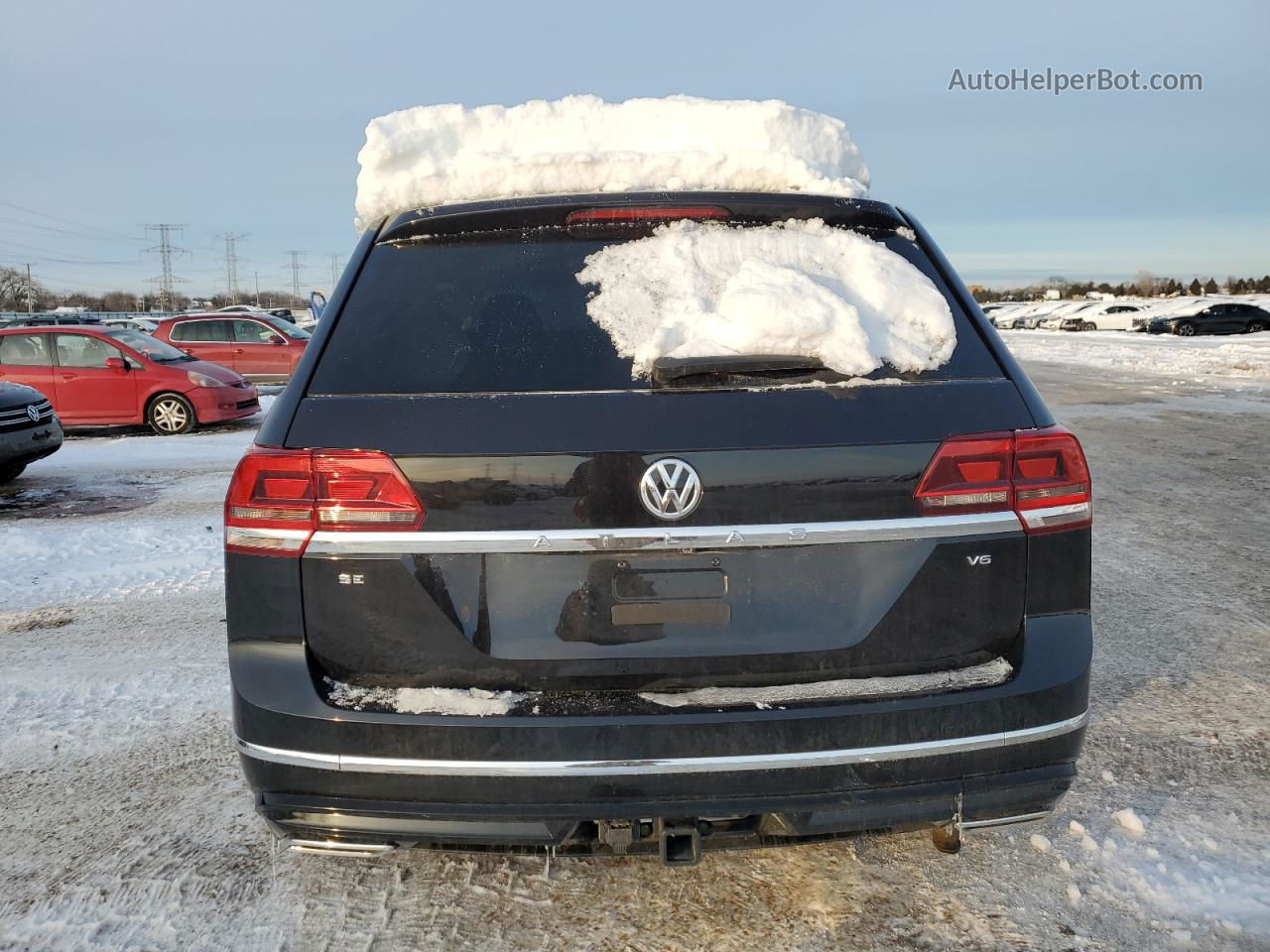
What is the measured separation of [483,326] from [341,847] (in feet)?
4.18

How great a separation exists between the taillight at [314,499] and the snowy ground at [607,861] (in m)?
1.09

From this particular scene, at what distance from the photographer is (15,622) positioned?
5227 mm

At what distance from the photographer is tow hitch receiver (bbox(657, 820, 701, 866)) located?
212cm

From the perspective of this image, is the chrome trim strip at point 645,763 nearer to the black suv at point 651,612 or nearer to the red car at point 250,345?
the black suv at point 651,612

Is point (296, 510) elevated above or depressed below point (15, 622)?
above

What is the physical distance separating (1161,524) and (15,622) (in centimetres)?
748

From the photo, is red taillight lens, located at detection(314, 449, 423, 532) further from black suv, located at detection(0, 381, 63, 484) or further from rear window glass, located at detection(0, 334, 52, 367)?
rear window glass, located at detection(0, 334, 52, 367)

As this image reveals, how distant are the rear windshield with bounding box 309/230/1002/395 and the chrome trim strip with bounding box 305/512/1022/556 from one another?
0.35 m

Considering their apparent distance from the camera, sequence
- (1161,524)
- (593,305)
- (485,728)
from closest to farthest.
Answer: (485,728)
(593,305)
(1161,524)

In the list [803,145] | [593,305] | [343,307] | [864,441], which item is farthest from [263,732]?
[803,145]

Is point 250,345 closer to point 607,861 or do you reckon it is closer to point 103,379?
point 103,379

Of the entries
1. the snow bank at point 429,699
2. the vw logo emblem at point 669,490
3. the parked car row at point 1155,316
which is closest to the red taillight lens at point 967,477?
the vw logo emblem at point 669,490

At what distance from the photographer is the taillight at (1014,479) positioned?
2178 millimetres

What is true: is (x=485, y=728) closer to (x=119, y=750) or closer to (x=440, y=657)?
(x=440, y=657)
